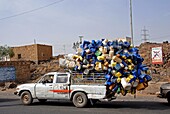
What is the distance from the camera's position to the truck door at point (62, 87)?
13.6 m

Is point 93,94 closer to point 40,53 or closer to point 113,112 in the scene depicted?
point 113,112

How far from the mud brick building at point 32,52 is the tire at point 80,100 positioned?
113ft

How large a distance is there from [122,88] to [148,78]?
1.36 meters

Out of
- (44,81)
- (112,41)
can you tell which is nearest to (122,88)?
(112,41)

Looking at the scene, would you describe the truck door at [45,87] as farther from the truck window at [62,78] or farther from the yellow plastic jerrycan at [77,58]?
the yellow plastic jerrycan at [77,58]

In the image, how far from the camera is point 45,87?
14.1 meters

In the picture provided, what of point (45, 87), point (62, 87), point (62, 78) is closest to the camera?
point (62, 87)

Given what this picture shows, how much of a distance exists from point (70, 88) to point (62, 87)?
0.43 meters

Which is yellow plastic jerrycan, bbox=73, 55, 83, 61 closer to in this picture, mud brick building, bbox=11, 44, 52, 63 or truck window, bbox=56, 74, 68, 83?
truck window, bbox=56, 74, 68, 83

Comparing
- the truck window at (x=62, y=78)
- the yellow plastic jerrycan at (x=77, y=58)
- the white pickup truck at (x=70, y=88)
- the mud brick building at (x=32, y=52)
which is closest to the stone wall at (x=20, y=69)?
the mud brick building at (x=32, y=52)

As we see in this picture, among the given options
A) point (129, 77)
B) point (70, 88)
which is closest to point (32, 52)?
point (70, 88)

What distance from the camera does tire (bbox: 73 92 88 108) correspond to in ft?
43.3

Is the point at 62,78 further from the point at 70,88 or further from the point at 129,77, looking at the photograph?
the point at 129,77

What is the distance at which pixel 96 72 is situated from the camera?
13.5 metres
